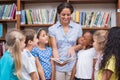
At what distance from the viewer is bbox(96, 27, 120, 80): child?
6.24 feet

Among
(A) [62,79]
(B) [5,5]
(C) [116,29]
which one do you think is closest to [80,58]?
(A) [62,79]

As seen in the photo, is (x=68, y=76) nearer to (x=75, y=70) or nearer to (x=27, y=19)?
(x=75, y=70)

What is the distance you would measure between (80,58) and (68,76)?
0.29 metres

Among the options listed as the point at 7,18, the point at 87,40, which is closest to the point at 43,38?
the point at 87,40

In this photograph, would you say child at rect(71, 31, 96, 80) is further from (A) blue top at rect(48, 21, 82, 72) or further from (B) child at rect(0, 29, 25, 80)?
(B) child at rect(0, 29, 25, 80)

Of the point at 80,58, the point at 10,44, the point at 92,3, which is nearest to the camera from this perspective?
the point at 10,44

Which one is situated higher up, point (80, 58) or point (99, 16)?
point (99, 16)

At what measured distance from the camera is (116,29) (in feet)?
6.59

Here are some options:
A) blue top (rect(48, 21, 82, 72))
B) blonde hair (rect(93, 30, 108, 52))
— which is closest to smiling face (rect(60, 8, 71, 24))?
blue top (rect(48, 21, 82, 72))

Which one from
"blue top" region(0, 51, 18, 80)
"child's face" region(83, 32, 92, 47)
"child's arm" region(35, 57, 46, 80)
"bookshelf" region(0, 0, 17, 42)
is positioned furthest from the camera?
"bookshelf" region(0, 0, 17, 42)

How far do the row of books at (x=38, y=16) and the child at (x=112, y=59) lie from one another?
6.20ft

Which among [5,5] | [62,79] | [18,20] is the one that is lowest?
[62,79]

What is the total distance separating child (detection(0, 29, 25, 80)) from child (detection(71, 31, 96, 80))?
0.90m

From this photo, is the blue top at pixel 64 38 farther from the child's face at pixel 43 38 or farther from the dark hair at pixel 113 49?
the dark hair at pixel 113 49
